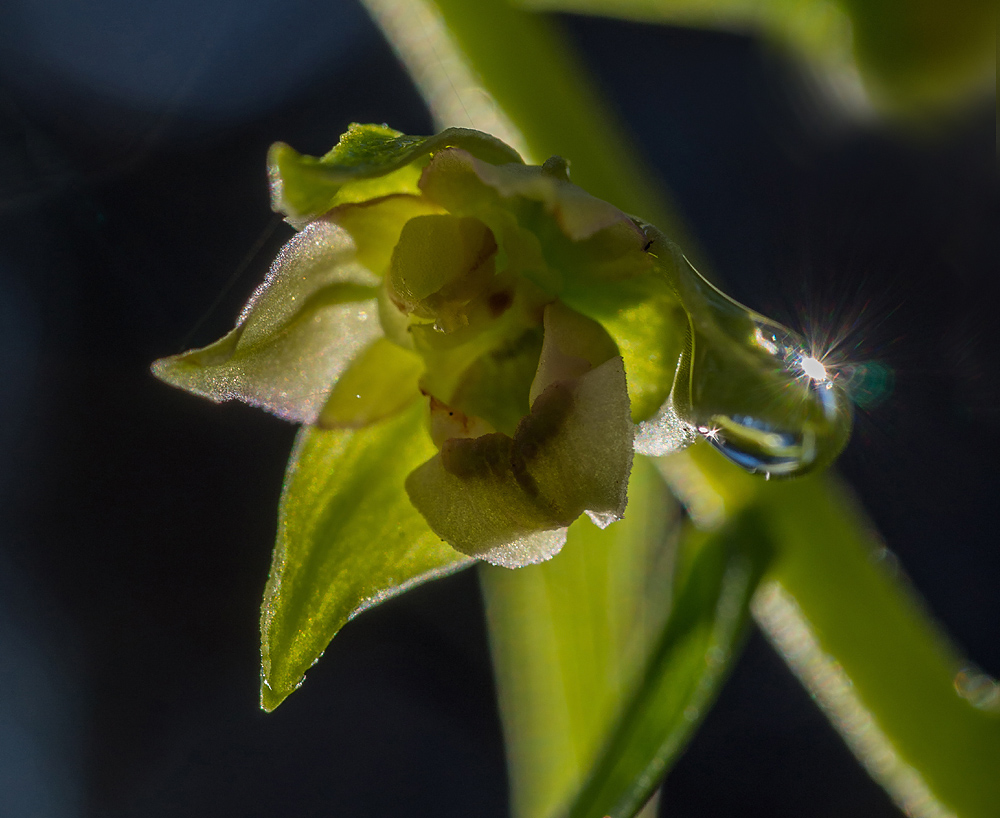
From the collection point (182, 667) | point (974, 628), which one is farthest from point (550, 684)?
point (182, 667)

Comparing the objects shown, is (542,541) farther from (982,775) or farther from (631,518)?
(982,775)

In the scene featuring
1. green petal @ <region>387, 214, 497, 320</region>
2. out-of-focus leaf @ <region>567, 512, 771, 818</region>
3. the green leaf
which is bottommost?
out-of-focus leaf @ <region>567, 512, 771, 818</region>

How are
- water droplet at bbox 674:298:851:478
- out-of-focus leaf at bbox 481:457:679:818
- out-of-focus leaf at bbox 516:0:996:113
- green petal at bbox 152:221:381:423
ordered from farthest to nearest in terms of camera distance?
out-of-focus leaf at bbox 516:0:996:113 < out-of-focus leaf at bbox 481:457:679:818 < green petal at bbox 152:221:381:423 < water droplet at bbox 674:298:851:478

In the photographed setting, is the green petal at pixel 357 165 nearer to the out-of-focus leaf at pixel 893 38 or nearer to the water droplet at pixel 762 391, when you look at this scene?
the water droplet at pixel 762 391

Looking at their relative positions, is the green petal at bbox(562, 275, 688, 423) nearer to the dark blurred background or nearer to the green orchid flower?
the green orchid flower

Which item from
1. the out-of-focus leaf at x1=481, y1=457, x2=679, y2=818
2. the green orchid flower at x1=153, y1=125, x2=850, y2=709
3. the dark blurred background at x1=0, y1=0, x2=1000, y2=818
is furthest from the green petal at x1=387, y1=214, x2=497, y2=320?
the dark blurred background at x1=0, y1=0, x2=1000, y2=818

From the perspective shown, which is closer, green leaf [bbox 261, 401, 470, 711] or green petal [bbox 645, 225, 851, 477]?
green petal [bbox 645, 225, 851, 477]

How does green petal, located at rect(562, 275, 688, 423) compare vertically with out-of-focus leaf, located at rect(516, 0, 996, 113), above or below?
above
